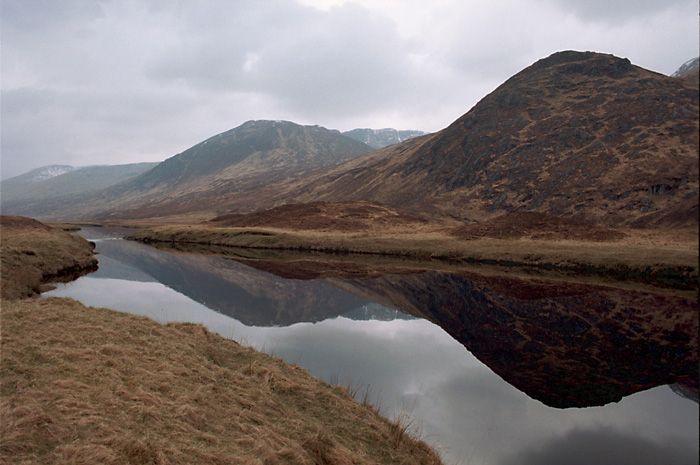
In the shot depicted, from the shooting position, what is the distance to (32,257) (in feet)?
131

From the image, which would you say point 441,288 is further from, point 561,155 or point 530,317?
point 561,155

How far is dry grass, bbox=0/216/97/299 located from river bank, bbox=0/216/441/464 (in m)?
14.7

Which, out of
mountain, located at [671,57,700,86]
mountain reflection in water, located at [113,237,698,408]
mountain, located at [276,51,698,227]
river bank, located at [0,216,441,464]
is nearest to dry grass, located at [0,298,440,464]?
river bank, located at [0,216,441,464]

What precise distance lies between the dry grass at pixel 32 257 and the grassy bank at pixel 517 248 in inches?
1322

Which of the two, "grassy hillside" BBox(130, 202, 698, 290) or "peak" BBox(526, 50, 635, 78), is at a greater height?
"peak" BBox(526, 50, 635, 78)

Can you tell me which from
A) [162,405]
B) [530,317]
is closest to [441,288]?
[530,317]

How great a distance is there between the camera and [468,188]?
126m

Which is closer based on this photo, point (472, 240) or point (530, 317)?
point (530, 317)

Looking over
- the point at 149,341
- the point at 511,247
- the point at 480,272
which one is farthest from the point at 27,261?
the point at 511,247

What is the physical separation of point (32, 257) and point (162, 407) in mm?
41026

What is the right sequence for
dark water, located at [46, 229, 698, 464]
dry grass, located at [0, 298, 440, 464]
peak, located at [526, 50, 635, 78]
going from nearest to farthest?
dry grass, located at [0, 298, 440, 464], dark water, located at [46, 229, 698, 464], peak, located at [526, 50, 635, 78]

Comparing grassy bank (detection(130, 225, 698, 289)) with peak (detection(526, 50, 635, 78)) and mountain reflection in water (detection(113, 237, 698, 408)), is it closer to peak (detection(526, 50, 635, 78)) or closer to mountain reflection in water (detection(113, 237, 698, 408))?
mountain reflection in water (detection(113, 237, 698, 408))

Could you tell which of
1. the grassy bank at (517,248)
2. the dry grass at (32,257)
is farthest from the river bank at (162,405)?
the grassy bank at (517,248)

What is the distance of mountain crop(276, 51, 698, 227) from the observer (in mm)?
79625
